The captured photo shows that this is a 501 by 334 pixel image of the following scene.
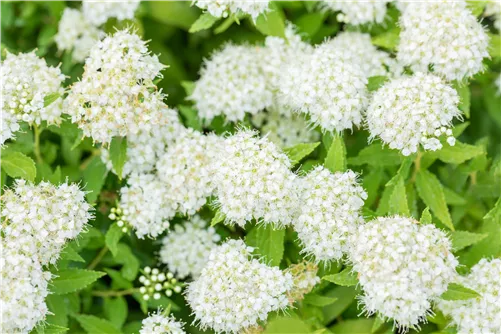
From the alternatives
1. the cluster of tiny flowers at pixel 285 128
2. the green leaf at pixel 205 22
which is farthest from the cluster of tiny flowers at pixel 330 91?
the green leaf at pixel 205 22

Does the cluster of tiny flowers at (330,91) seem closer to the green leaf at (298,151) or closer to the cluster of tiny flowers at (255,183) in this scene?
the green leaf at (298,151)

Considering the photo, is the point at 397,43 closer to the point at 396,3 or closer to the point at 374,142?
the point at 396,3

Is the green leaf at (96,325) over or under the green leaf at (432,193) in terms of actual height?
under

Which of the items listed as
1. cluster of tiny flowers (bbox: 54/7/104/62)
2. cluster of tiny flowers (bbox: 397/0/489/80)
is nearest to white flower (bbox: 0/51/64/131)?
cluster of tiny flowers (bbox: 54/7/104/62)

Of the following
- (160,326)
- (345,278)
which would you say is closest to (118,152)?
(160,326)

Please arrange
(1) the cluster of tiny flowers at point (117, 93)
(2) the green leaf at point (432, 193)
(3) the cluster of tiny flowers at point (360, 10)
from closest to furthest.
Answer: (1) the cluster of tiny flowers at point (117, 93), (2) the green leaf at point (432, 193), (3) the cluster of tiny flowers at point (360, 10)

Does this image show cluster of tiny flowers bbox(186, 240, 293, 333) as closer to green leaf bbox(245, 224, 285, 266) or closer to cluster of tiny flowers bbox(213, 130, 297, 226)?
green leaf bbox(245, 224, 285, 266)
